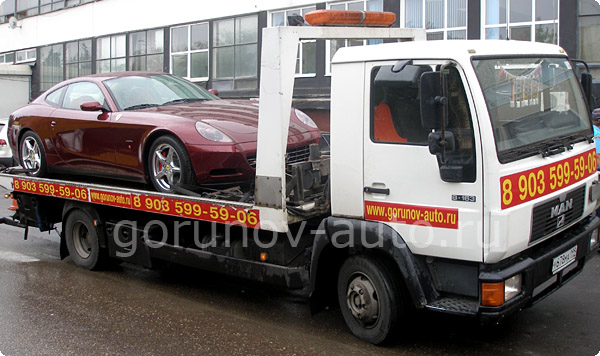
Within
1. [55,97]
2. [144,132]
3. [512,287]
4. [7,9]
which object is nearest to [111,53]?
[7,9]

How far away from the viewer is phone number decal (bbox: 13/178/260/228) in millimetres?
5215

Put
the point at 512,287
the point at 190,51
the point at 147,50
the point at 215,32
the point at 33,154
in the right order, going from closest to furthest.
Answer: the point at 512,287
the point at 33,154
the point at 215,32
the point at 190,51
the point at 147,50

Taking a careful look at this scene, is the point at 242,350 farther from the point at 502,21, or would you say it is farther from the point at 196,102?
the point at 502,21

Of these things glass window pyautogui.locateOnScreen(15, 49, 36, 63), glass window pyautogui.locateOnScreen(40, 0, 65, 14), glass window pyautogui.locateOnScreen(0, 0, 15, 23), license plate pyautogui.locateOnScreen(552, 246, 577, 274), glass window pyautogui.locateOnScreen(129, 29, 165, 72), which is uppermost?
glass window pyautogui.locateOnScreen(0, 0, 15, 23)

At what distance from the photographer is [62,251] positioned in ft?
25.2

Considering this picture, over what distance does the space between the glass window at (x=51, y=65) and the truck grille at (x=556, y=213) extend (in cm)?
2879

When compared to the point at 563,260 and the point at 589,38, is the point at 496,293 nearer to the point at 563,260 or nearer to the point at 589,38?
the point at 563,260

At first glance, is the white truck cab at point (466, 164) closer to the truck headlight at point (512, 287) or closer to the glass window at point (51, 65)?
the truck headlight at point (512, 287)

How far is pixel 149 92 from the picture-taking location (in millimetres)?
7020

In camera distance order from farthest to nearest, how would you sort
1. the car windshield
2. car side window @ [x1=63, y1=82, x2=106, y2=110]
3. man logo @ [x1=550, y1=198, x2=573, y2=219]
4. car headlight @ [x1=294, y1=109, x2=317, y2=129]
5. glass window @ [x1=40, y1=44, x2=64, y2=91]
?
glass window @ [x1=40, y1=44, x2=64, y2=91] → car side window @ [x1=63, y1=82, x2=106, y2=110] → the car windshield → car headlight @ [x1=294, y1=109, x2=317, y2=129] → man logo @ [x1=550, y1=198, x2=573, y2=219]

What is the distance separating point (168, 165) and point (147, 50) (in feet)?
66.5

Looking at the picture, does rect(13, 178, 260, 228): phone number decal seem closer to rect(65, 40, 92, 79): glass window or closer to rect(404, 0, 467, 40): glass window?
rect(404, 0, 467, 40): glass window

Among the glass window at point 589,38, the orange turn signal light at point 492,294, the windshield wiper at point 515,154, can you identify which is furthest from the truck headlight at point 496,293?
the glass window at point 589,38

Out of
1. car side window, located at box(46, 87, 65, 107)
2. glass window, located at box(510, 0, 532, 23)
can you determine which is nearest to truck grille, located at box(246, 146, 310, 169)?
car side window, located at box(46, 87, 65, 107)
